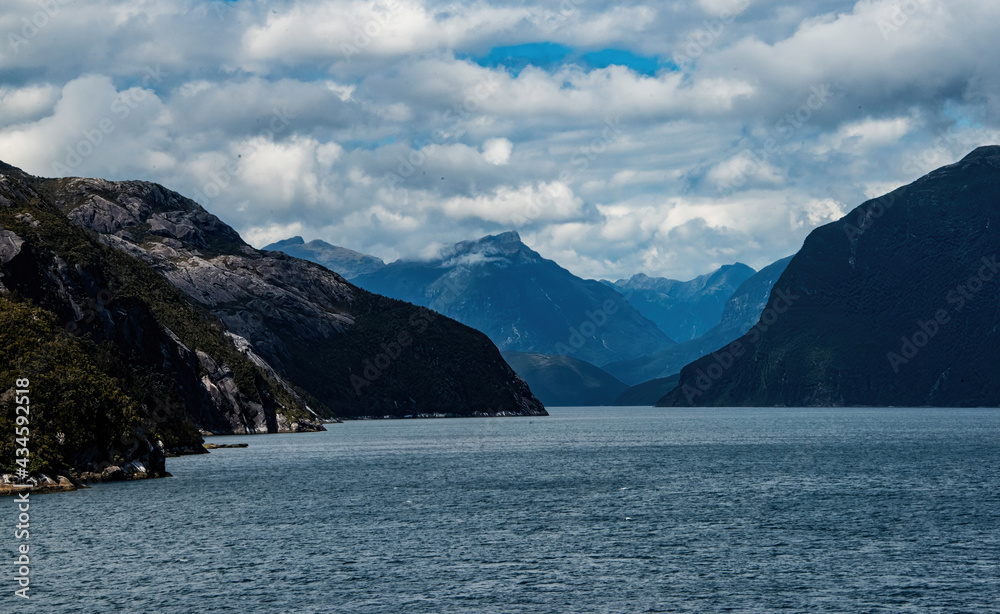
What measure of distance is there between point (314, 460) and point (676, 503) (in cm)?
8503

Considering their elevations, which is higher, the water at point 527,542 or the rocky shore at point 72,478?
the rocky shore at point 72,478

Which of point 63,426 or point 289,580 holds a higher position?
point 63,426

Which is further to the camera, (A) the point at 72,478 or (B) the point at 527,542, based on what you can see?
(A) the point at 72,478

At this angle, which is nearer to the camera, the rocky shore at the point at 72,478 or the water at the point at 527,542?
the water at the point at 527,542

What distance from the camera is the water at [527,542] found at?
5909 cm

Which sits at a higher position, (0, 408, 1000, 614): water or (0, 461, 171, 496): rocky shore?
(0, 461, 171, 496): rocky shore

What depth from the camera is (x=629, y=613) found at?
55.3 m

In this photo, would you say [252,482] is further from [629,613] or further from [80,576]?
[629,613]

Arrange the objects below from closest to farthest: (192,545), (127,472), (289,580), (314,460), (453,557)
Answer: (289,580) → (453,557) → (192,545) → (127,472) → (314,460)

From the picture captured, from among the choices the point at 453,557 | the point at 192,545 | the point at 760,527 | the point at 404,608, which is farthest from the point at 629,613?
the point at 192,545

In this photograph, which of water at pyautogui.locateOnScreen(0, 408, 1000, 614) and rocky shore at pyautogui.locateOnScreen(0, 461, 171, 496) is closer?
water at pyautogui.locateOnScreen(0, 408, 1000, 614)

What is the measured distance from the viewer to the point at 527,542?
7812 centimetres

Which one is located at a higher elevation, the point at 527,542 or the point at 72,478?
the point at 72,478

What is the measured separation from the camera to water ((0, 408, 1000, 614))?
59094 millimetres
